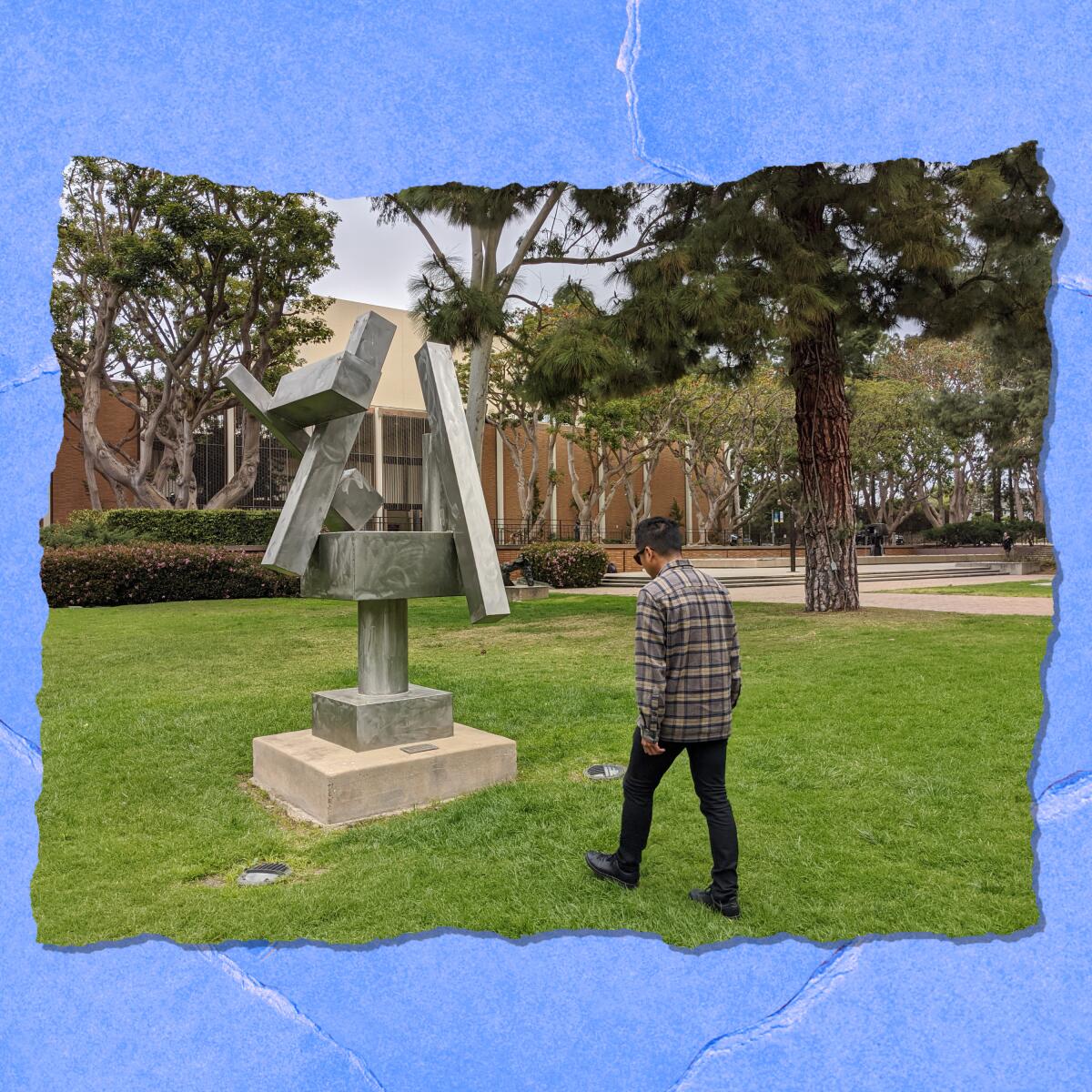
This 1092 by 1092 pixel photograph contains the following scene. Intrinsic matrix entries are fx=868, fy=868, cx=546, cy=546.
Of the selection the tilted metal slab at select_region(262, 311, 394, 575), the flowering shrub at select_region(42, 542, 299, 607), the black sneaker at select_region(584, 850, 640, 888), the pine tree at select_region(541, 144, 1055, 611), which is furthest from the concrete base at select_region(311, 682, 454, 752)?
the flowering shrub at select_region(42, 542, 299, 607)

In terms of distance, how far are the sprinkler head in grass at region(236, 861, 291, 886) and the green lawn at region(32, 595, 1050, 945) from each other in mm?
75

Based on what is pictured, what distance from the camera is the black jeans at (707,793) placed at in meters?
2.99

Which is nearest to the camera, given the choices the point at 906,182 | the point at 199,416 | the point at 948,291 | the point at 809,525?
the point at 906,182

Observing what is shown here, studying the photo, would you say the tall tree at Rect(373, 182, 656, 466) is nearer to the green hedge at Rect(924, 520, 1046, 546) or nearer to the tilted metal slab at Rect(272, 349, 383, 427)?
the tilted metal slab at Rect(272, 349, 383, 427)

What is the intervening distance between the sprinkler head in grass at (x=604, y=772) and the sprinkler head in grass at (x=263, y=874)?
1.76m

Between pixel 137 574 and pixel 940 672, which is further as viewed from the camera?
pixel 137 574

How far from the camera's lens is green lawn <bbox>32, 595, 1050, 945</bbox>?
3.08 m

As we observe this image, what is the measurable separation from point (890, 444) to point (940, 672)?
27318mm

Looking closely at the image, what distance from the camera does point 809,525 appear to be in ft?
38.6

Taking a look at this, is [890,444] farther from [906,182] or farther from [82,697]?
[82,697]

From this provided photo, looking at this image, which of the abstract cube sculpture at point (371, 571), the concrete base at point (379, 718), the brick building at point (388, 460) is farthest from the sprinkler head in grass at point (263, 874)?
the brick building at point (388, 460)

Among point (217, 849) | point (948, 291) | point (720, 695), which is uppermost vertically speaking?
point (948, 291)

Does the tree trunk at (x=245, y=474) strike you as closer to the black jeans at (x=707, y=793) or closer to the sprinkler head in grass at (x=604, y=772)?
the sprinkler head in grass at (x=604, y=772)

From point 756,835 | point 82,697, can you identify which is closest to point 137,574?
point 82,697
